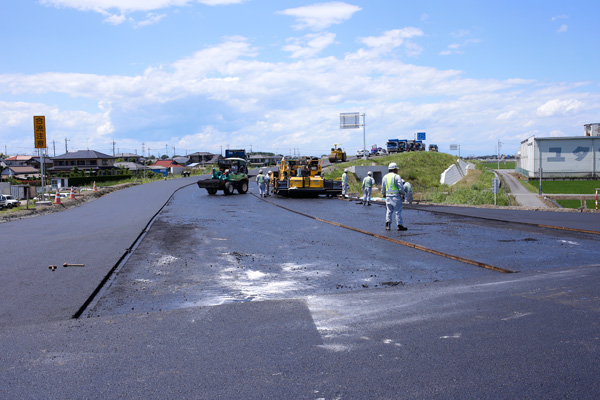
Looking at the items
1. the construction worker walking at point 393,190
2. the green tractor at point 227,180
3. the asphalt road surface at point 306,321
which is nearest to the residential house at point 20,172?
the green tractor at point 227,180

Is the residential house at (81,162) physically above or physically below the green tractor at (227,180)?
above

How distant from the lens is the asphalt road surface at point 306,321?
4277mm

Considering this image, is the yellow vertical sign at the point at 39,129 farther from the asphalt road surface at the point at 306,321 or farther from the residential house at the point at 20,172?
the residential house at the point at 20,172

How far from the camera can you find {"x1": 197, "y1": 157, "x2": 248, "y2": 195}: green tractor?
3262cm

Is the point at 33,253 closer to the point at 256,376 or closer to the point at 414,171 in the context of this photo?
the point at 256,376

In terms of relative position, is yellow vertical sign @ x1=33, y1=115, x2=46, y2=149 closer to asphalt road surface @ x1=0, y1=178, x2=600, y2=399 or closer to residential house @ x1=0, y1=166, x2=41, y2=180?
asphalt road surface @ x1=0, y1=178, x2=600, y2=399

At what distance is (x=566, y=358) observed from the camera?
463 cm

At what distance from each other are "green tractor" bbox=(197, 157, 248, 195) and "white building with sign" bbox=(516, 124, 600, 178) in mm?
44613

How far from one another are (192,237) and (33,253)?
3.81 meters

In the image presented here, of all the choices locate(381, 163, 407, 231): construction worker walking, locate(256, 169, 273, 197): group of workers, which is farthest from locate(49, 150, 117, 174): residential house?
locate(381, 163, 407, 231): construction worker walking

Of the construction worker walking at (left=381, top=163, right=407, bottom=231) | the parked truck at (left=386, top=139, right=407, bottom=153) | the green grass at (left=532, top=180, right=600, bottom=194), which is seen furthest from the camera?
the parked truck at (left=386, top=139, right=407, bottom=153)

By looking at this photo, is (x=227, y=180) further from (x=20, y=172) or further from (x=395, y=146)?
(x=20, y=172)

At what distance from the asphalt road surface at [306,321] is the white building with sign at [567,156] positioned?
194 ft

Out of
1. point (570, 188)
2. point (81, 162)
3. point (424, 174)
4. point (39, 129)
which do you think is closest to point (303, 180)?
point (39, 129)
